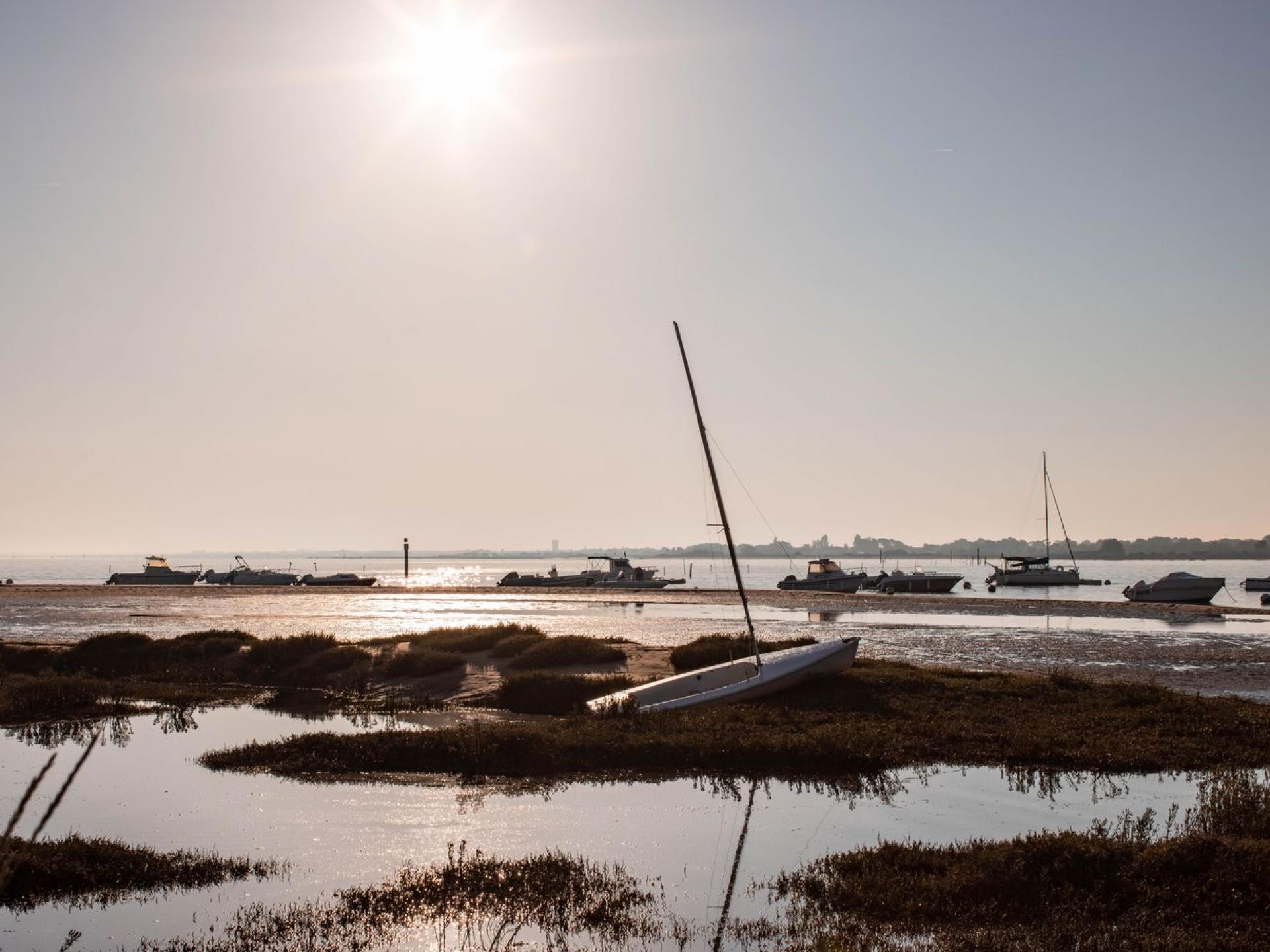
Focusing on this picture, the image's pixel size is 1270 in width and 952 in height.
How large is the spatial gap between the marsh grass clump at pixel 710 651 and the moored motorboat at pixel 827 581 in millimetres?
70975

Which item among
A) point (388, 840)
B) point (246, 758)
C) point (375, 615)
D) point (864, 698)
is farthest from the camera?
→ point (375, 615)

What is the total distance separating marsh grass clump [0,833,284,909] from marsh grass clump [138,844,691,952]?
1391 mm

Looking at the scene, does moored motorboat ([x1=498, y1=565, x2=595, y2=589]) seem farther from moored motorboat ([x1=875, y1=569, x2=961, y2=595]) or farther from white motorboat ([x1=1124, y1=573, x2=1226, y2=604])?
white motorboat ([x1=1124, y1=573, x2=1226, y2=604])

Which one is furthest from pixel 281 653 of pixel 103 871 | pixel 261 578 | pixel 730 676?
pixel 261 578

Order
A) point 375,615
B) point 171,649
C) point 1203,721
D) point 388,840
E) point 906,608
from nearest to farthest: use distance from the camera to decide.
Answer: point 388,840 → point 1203,721 → point 171,649 → point 375,615 → point 906,608

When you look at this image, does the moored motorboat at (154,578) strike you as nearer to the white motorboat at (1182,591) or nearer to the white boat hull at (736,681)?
the white motorboat at (1182,591)

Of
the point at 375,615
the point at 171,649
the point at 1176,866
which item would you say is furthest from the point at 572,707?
the point at 375,615

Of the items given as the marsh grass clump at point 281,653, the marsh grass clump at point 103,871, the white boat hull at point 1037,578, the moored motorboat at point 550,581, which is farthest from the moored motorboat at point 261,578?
the marsh grass clump at point 103,871

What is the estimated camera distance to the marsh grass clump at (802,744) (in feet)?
56.0

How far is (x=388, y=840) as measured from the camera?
41.8 feet

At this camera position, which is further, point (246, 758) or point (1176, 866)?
point (246, 758)

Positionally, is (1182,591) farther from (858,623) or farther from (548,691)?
(548,691)

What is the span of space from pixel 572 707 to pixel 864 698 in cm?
659

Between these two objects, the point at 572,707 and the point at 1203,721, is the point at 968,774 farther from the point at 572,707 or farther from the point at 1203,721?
the point at 572,707
